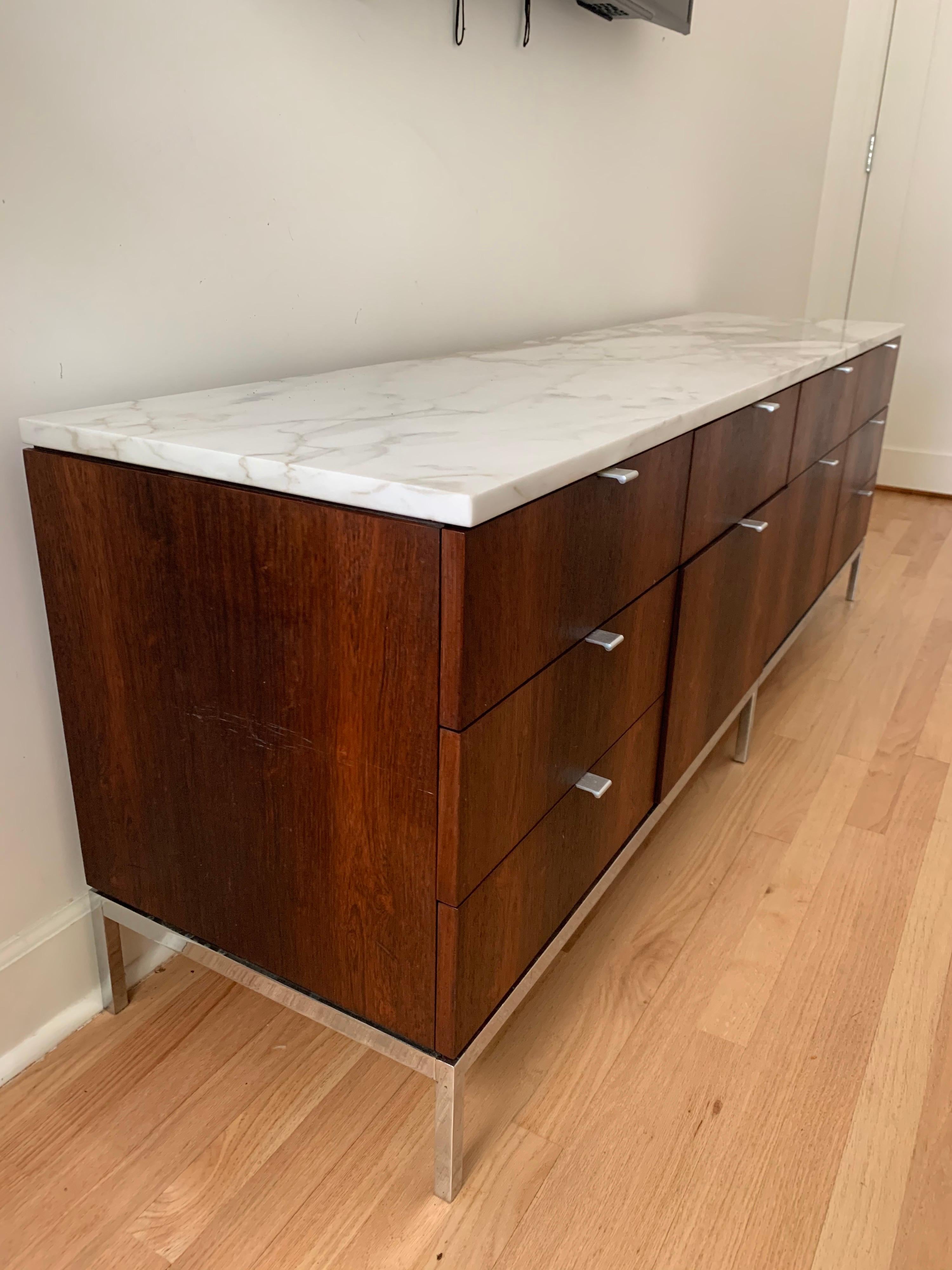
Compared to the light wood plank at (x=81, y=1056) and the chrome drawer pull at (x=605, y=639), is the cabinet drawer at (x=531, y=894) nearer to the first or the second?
the chrome drawer pull at (x=605, y=639)

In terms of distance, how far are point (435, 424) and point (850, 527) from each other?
1711 mm

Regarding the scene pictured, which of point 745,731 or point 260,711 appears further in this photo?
point 745,731

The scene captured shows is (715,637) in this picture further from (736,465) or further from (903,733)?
(903,733)

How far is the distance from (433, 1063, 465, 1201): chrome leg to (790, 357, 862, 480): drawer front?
122 centimetres

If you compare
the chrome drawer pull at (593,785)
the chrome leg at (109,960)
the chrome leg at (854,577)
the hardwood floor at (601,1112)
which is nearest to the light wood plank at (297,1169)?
the hardwood floor at (601,1112)

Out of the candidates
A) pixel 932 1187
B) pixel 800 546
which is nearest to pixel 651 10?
pixel 800 546

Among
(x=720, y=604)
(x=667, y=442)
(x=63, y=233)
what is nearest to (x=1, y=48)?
(x=63, y=233)

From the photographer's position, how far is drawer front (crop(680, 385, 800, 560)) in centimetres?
129

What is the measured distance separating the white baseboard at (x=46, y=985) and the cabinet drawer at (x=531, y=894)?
554 mm

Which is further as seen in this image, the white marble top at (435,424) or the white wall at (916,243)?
the white wall at (916,243)

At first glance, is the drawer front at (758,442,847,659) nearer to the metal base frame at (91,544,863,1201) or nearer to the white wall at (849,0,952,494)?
the metal base frame at (91,544,863,1201)

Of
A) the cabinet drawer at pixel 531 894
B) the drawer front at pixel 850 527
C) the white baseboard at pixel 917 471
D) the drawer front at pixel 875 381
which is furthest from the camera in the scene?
the white baseboard at pixel 917 471

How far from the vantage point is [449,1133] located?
102cm

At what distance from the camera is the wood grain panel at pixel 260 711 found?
86cm
